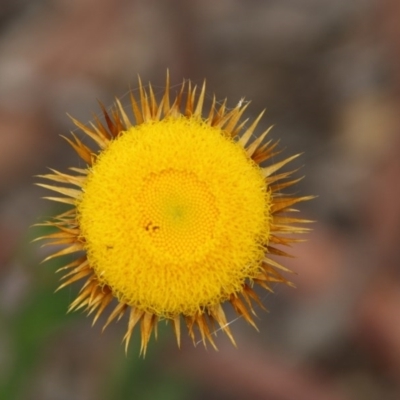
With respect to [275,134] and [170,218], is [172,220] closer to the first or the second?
[170,218]

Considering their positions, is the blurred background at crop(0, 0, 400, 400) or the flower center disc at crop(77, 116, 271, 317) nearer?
the flower center disc at crop(77, 116, 271, 317)

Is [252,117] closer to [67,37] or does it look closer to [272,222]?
[67,37]

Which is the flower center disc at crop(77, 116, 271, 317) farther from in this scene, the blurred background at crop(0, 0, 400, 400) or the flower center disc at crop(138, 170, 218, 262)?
the blurred background at crop(0, 0, 400, 400)

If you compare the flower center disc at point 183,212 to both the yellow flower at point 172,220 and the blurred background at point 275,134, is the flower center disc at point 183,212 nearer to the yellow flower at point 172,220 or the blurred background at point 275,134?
the yellow flower at point 172,220

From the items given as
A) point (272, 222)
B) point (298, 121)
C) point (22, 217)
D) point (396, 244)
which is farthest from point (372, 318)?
point (22, 217)

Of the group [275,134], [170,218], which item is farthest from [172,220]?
[275,134]

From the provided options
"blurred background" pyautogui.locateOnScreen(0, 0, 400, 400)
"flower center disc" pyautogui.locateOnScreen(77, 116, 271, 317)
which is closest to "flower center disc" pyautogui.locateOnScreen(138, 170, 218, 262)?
"flower center disc" pyautogui.locateOnScreen(77, 116, 271, 317)
